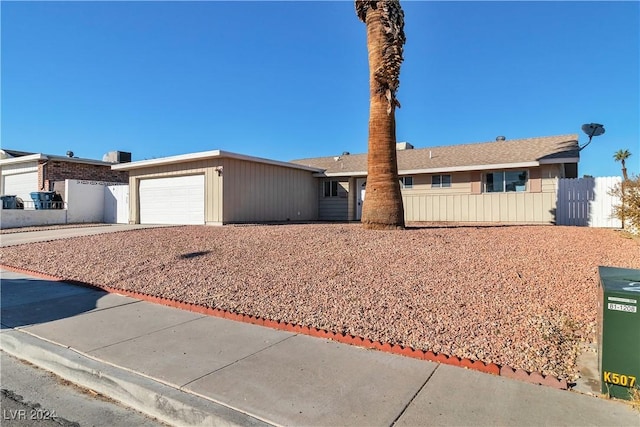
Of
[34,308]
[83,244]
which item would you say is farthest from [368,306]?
[83,244]

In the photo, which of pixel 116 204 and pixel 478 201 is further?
pixel 116 204

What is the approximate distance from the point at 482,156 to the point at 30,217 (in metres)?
22.4

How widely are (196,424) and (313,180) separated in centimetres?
2001

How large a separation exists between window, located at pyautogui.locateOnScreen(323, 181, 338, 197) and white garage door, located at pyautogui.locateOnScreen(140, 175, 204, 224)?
26.3 feet

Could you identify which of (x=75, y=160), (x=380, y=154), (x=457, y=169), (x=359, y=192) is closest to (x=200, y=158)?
(x=380, y=154)

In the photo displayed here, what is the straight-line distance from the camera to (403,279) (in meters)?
6.59

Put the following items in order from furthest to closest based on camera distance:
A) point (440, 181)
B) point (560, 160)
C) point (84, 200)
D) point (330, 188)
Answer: point (330, 188) → point (84, 200) → point (440, 181) → point (560, 160)

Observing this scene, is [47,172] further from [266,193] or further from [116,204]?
[266,193]

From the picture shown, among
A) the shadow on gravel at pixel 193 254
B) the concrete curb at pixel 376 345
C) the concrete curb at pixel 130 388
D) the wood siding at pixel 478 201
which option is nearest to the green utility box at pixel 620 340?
the concrete curb at pixel 376 345

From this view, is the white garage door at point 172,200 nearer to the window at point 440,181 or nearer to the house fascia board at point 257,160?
the house fascia board at point 257,160

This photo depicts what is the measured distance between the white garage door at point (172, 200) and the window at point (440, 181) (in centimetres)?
1119

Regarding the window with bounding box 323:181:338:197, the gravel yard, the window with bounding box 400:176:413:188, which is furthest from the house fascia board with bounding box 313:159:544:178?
the gravel yard

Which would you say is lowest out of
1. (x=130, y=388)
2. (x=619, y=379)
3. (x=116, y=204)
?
(x=130, y=388)

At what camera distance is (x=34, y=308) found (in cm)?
641
